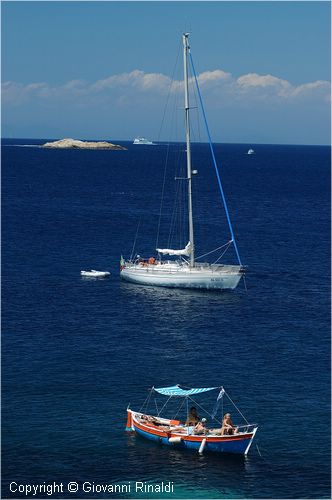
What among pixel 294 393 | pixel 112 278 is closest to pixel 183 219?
pixel 112 278

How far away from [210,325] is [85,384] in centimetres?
2252

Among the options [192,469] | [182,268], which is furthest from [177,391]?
[182,268]

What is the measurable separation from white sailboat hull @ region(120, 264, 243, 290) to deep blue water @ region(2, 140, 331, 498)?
67.0 inches

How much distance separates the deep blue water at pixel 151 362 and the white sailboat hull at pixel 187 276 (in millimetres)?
1702

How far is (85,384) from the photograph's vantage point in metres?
71.2

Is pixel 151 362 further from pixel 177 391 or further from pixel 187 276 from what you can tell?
pixel 187 276

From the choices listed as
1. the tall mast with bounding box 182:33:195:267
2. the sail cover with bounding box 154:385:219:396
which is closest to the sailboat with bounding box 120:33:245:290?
the tall mast with bounding box 182:33:195:267

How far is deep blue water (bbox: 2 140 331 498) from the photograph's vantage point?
56.8 m

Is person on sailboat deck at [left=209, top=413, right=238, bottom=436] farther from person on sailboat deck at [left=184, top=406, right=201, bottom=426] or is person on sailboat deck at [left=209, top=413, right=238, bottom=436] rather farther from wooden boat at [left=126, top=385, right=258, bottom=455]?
person on sailboat deck at [left=184, top=406, right=201, bottom=426]

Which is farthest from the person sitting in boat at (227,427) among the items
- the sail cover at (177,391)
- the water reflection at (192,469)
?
the sail cover at (177,391)

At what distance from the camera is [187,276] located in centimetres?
10481

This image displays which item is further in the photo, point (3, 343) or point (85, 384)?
point (3, 343)

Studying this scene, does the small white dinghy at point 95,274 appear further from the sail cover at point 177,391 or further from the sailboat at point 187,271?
the sail cover at point 177,391

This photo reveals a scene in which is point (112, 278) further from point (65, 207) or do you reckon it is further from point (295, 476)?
point (65, 207)
